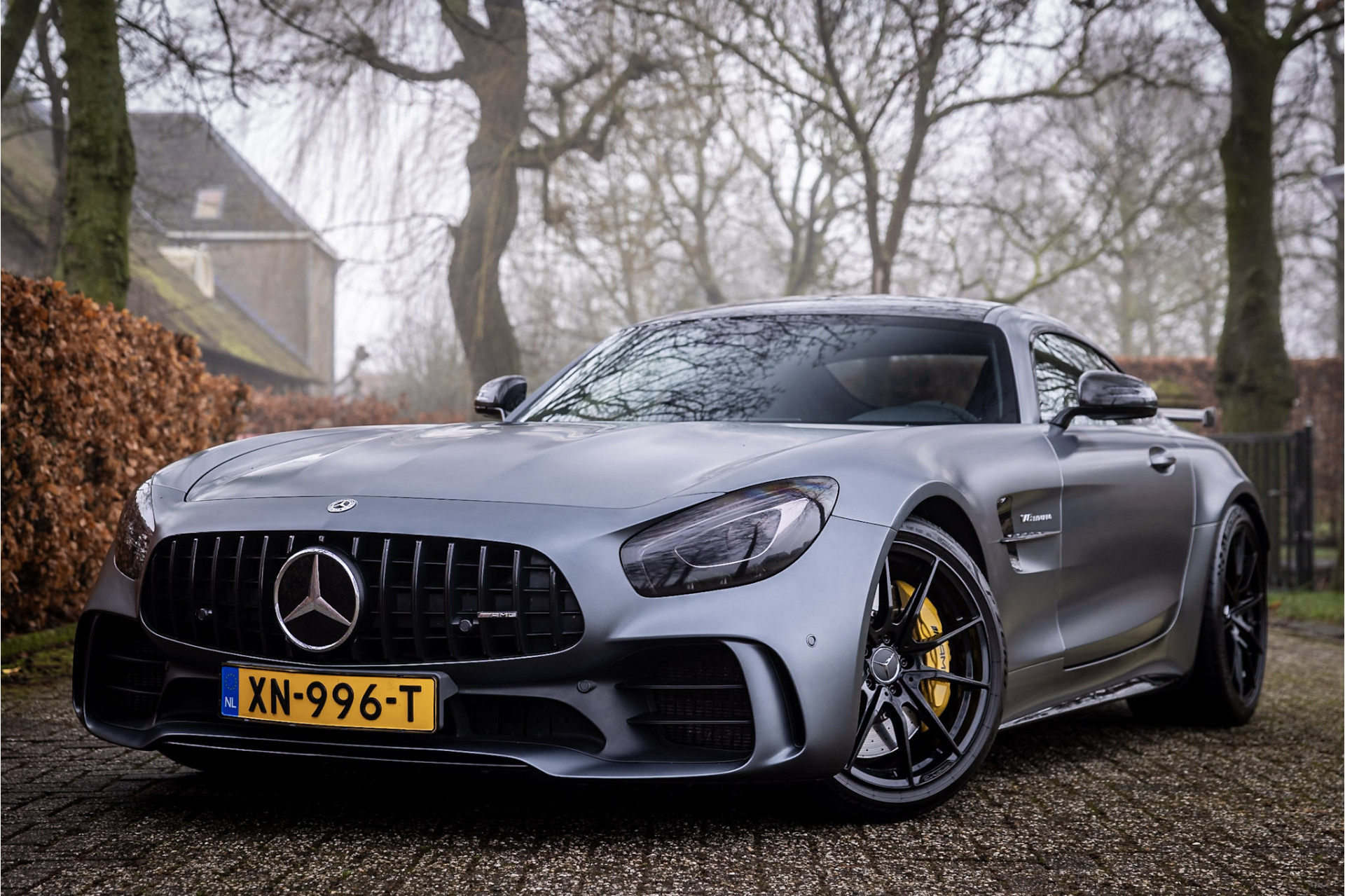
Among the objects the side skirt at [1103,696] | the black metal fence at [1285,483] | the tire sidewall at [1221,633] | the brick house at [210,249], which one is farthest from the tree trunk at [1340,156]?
the side skirt at [1103,696]

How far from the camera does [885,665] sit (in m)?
3.23

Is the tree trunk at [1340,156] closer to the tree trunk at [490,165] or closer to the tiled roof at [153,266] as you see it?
the tree trunk at [490,165]

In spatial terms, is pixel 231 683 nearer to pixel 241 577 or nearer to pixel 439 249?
pixel 241 577

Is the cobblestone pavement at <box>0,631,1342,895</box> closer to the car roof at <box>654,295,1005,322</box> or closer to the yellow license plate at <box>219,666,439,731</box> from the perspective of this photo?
the yellow license plate at <box>219,666,439,731</box>

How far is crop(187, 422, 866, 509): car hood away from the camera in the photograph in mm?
3119

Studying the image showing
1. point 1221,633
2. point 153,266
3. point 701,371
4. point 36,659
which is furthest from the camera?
point 153,266

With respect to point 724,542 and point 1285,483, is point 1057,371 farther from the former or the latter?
point 1285,483

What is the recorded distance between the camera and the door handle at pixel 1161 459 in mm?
4785

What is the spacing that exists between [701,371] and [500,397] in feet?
3.11

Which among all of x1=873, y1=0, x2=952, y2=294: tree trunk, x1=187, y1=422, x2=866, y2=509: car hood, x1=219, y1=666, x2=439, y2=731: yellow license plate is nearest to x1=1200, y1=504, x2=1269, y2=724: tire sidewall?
x1=187, y1=422, x2=866, y2=509: car hood

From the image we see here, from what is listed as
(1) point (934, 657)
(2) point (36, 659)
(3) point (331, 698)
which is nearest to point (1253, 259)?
(1) point (934, 657)

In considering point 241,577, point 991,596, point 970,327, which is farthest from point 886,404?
point 241,577

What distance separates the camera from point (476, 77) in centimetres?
1440

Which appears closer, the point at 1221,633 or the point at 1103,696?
the point at 1103,696
